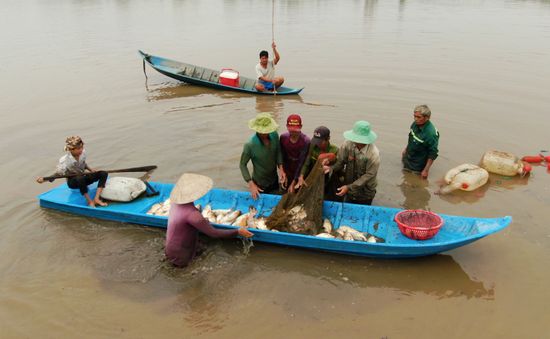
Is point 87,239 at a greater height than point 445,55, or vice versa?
point 445,55

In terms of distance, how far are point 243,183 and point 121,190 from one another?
2302mm

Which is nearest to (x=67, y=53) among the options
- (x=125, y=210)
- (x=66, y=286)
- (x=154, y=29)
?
(x=154, y=29)

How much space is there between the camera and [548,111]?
1067 cm

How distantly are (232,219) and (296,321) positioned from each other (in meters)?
1.89

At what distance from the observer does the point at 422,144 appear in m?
7.07

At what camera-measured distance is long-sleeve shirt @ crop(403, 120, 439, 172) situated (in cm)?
684

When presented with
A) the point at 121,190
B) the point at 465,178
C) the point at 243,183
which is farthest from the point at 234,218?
the point at 465,178

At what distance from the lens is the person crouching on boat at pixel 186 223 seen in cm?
474

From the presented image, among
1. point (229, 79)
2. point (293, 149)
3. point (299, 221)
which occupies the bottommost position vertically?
point (299, 221)

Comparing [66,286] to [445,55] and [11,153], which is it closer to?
[11,153]

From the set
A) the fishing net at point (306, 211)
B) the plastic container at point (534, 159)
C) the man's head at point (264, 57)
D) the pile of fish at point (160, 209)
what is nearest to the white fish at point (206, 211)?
the pile of fish at point (160, 209)

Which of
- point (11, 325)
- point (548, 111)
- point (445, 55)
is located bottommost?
point (11, 325)

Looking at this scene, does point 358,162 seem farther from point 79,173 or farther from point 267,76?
point 267,76

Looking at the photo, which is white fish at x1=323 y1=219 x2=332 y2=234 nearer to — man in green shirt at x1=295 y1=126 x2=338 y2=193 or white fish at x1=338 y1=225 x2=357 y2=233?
white fish at x1=338 y1=225 x2=357 y2=233
